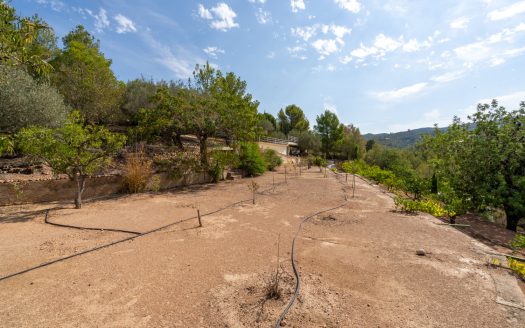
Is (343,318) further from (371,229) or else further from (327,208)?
(327,208)

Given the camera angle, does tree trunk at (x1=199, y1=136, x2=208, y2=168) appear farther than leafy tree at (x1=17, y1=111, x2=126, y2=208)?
Yes

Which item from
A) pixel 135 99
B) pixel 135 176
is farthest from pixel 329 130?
pixel 135 176

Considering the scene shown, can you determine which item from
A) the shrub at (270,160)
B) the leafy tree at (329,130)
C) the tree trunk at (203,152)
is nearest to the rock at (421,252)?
the tree trunk at (203,152)

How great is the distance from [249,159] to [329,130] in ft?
77.4

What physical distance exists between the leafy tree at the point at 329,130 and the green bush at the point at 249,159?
74.4 feet

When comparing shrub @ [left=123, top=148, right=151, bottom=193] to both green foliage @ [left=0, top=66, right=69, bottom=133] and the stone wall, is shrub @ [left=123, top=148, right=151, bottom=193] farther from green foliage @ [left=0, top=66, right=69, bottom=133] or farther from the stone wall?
green foliage @ [left=0, top=66, right=69, bottom=133]

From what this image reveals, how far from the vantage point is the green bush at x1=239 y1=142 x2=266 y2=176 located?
44.9 feet

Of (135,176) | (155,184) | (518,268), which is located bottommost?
(518,268)

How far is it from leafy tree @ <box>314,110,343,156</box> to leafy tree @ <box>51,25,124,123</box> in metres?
26.4

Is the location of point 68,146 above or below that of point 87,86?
below

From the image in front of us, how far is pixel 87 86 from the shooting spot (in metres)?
12.6

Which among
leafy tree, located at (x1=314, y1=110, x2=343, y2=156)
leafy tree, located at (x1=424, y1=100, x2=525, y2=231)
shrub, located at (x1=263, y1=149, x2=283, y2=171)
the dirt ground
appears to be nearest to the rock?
the dirt ground

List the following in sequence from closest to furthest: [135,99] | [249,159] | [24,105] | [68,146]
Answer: [68,146] < [24,105] < [249,159] < [135,99]

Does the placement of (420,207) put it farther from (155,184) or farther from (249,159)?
(249,159)
